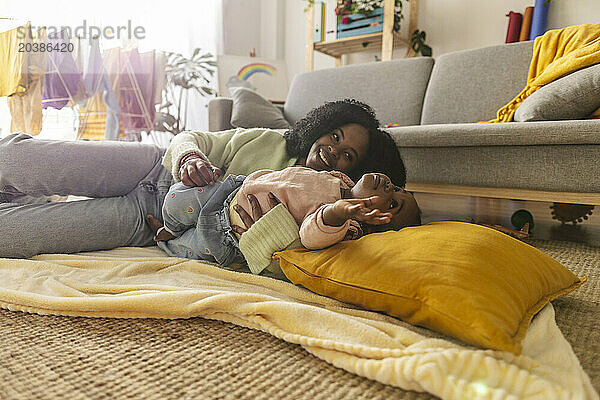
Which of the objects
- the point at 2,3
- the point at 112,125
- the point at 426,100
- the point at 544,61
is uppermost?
A: the point at 2,3

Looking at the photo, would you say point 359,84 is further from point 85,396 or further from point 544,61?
point 85,396

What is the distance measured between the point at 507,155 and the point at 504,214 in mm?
433

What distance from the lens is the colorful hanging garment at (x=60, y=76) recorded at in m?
2.70

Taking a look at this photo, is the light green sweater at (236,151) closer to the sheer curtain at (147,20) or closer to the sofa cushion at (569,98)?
the sofa cushion at (569,98)

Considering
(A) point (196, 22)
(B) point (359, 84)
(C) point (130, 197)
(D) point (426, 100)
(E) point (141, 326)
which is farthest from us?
(A) point (196, 22)

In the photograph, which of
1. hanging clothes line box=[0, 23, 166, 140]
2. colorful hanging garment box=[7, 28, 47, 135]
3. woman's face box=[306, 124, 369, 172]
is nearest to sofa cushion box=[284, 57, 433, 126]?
hanging clothes line box=[0, 23, 166, 140]

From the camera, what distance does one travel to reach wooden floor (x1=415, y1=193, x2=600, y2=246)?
1.63 m

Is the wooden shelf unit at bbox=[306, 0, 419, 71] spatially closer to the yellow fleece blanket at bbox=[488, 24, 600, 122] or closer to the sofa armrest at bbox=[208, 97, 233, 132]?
the sofa armrest at bbox=[208, 97, 233, 132]

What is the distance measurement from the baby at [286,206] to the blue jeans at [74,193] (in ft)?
0.39

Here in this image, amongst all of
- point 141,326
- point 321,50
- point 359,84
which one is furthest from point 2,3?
point 141,326

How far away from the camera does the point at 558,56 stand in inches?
73.7

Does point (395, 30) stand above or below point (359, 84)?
above

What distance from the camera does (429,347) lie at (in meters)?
0.58

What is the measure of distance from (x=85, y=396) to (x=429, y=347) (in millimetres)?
414
